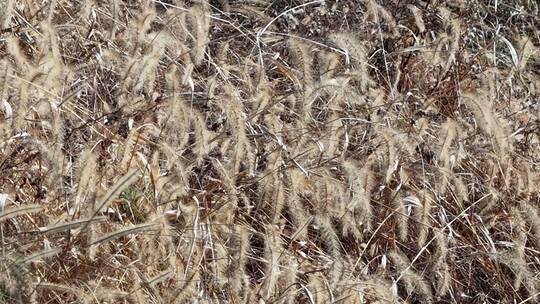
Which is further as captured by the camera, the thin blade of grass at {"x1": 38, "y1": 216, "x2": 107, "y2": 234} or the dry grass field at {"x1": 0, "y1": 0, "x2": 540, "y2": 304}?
the dry grass field at {"x1": 0, "y1": 0, "x2": 540, "y2": 304}

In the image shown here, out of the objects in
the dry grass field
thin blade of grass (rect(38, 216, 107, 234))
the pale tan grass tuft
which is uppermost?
thin blade of grass (rect(38, 216, 107, 234))

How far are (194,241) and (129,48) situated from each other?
0.90 meters

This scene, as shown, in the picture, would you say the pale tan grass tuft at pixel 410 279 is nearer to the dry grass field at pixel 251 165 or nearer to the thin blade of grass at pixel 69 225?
the dry grass field at pixel 251 165

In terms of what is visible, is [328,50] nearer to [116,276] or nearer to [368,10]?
[368,10]

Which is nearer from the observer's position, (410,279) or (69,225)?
(69,225)

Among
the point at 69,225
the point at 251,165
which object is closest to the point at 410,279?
the point at 251,165

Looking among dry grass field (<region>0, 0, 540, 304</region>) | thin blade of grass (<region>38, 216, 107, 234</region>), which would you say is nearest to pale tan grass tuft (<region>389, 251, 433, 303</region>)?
dry grass field (<region>0, 0, 540, 304</region>)

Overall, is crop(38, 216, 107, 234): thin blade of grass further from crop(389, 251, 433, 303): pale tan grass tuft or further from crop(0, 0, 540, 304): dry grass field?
crop(389, 251, 433, 303): pale tan grass tuft

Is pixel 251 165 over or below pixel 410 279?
over

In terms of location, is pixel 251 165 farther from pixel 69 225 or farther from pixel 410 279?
pixel 69 225

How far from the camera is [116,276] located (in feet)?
8.12

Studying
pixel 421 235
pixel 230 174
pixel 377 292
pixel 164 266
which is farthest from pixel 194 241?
pixel 421 235

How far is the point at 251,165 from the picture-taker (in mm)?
2779

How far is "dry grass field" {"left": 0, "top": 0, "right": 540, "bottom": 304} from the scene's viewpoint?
2.44 m
